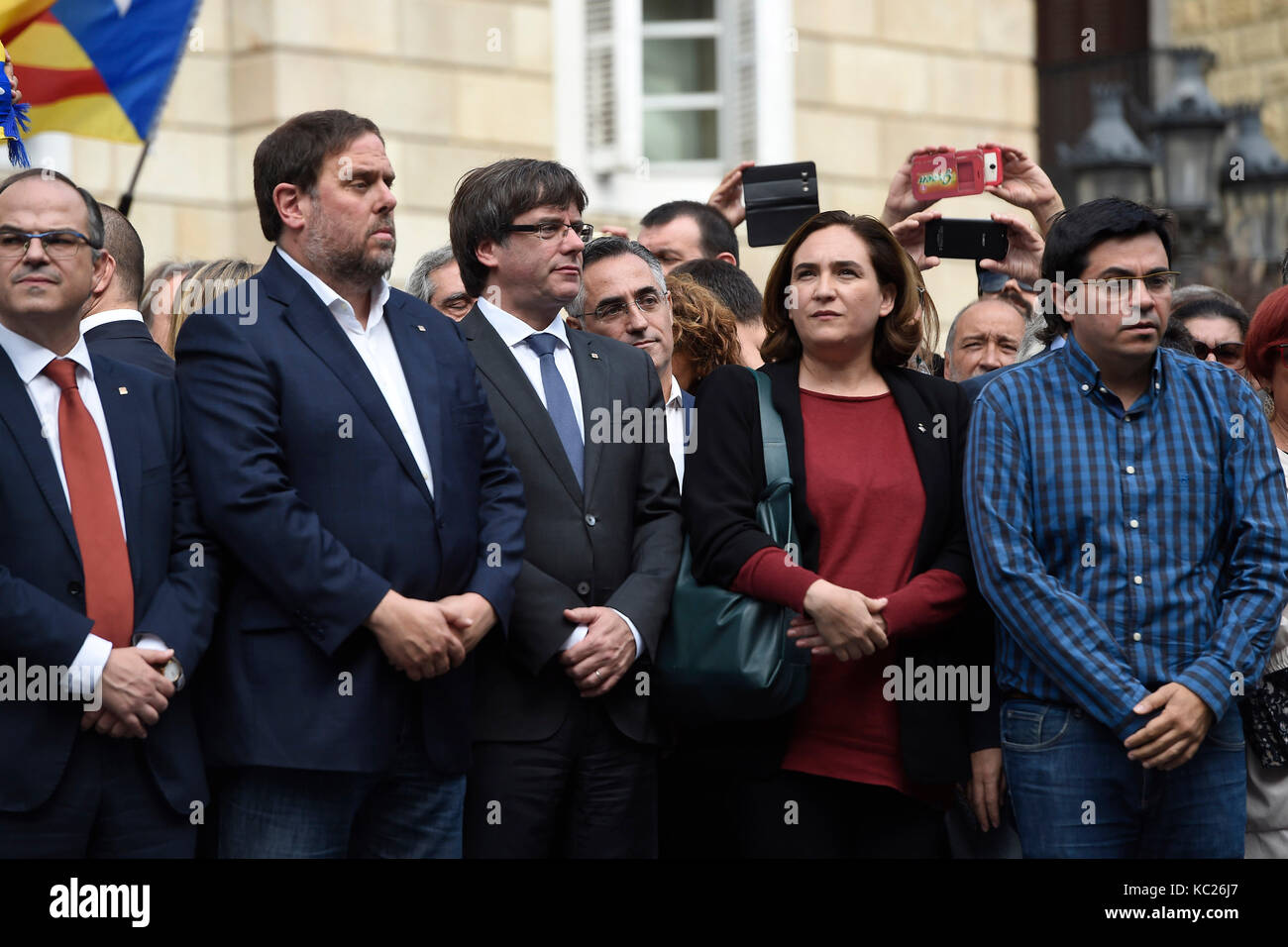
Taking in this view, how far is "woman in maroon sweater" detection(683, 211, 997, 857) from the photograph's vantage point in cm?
452

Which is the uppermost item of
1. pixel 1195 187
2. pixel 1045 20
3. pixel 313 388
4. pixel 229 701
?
pixel 1045 20

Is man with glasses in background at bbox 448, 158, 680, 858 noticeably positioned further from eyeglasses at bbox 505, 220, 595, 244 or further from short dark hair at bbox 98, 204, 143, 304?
short dark hair at bbox 98, 204, 143, 304

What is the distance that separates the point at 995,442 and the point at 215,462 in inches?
71.7

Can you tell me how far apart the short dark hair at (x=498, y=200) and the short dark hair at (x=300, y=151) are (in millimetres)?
463

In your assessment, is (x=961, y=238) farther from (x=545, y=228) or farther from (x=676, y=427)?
(x=545, y=228)

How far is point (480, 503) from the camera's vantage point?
4.48 metres

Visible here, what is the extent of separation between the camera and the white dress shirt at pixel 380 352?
14.4ft

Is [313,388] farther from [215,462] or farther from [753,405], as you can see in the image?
[753,405]

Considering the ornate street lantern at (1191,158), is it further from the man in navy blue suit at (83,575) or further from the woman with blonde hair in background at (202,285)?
the man in navy blue suit at (83,575)

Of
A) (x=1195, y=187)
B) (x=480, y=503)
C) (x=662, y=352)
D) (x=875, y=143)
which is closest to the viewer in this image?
(x=480, y=503)

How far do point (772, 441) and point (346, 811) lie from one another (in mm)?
1364

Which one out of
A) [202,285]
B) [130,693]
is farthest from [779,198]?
[130,693]

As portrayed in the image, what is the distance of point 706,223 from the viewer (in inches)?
271
